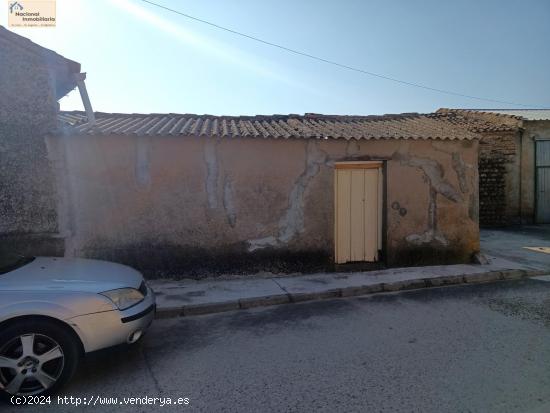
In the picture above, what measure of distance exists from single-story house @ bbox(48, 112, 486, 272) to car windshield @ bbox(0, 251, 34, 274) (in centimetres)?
262

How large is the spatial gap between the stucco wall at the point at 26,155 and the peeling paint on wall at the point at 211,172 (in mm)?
2491

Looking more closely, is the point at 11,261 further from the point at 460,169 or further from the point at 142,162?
the point at 460,169

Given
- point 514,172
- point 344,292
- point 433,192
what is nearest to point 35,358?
point 344,292

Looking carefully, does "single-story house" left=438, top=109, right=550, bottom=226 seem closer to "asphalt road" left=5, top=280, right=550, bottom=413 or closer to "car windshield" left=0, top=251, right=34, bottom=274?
"asphalt road" left=5, top=280, right=550, bottom=413

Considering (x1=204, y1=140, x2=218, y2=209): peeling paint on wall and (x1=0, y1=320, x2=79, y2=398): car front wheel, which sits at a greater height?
(x1=204, y1=140, x2=218, y2=209): peeling paint on wall

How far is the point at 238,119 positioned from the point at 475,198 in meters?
5.42

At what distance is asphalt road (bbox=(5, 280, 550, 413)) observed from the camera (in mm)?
3250

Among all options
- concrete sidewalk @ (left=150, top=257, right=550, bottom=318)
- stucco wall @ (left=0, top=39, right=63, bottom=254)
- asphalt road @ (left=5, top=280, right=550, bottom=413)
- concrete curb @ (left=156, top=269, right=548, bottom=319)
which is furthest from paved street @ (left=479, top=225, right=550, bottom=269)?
stucco wall @ (left=0, top=39, right=63, bottom=254)

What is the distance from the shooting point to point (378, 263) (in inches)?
319

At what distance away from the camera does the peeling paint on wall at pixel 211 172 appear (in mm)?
7125

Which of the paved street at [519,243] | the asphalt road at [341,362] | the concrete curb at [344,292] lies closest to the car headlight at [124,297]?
the asphalt road at [341,362]

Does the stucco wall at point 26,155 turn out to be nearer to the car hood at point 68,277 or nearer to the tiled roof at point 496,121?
the car hood at point 68,277

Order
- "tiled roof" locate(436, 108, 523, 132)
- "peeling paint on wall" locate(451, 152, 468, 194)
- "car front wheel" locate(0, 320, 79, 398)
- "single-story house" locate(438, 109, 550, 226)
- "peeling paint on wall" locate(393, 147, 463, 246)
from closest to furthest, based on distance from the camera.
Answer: "car front wheel" locate(0, 320, 79, 398), "peeling paint on wall" locate(393, 147, 463, 246), "peeling paint on wall" locate(451, 152, 468, 194), "tiled roof" locate(436, 108, 523, 132), "single-story house" locate(438, 109, 550, 226)

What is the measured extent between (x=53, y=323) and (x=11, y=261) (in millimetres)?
1095
